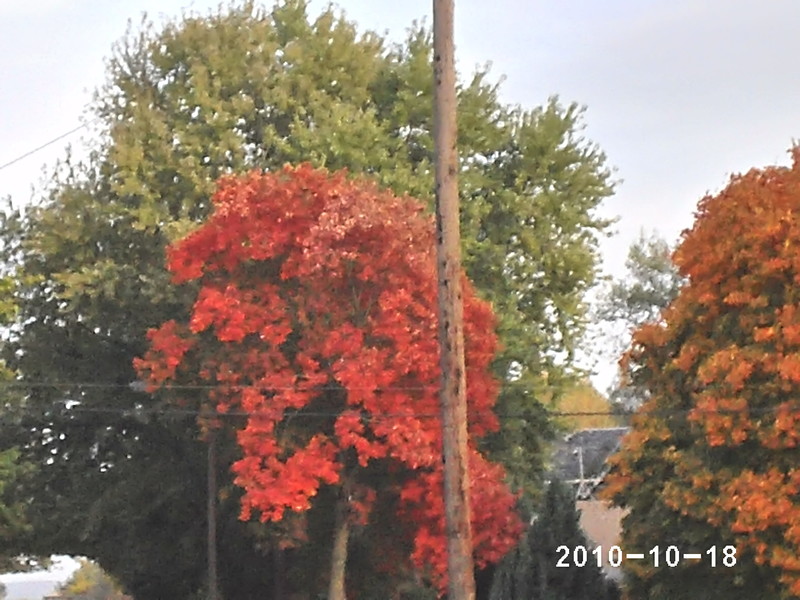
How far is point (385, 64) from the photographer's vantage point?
4478cm

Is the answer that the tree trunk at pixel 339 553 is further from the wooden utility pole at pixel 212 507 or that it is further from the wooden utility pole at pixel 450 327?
the wooden utility pole at pixel 450 327

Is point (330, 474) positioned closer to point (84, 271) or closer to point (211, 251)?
point (211, 251)

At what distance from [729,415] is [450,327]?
9821mm

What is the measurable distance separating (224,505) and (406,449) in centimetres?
1042

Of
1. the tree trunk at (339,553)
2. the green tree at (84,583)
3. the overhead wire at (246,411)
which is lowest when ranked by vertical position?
the tree trunk at (339,553)

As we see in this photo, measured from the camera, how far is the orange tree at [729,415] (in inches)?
982

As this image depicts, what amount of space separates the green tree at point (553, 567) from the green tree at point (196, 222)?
926cm

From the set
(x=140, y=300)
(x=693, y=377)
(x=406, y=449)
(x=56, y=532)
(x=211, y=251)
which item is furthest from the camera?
(x=56, y=532)

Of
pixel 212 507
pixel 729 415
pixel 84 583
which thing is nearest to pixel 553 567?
pixel 729 415

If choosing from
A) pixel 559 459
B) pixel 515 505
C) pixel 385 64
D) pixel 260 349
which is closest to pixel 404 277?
pixel 260 349

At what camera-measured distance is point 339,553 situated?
34.6 m

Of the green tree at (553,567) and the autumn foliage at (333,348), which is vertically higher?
the autumn foliage at (333,348)

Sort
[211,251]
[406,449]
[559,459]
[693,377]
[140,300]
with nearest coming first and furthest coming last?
[693,377]
[406,449]
[211,251]
[140,300]
[559,459]

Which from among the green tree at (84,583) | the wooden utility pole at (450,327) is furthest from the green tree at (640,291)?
the green tree at (84,583)
